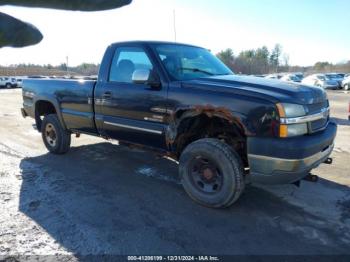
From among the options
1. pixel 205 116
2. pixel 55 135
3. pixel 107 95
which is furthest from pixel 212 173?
pixel 55 135

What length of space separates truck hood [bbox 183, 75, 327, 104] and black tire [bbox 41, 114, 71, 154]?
121 inches

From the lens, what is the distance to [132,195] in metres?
4.42

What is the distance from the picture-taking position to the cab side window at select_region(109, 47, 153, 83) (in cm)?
467

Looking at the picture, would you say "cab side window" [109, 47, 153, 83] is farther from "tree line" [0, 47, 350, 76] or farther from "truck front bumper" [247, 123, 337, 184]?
"tree line" [0, 47, 350, 76]

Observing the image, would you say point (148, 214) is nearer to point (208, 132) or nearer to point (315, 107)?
point (208, 132)

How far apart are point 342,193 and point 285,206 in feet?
3.11

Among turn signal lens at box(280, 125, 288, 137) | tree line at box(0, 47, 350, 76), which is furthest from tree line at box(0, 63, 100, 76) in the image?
turn signal lens at box(280, 125, 288, 137)

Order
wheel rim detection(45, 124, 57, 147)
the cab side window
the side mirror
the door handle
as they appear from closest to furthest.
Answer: the side mirror
the cab side window
the door handle
wheel rim detection(45, 124, 57, 147)

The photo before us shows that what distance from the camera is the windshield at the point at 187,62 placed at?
445 cm

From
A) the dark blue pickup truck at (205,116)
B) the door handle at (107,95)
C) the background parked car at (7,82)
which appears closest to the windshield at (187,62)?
the dark blue pickup truck at (205,116)

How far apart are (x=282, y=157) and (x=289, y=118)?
40 centimetres

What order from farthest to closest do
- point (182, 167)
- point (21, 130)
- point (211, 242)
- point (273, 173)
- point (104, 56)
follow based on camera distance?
point (21, 130) < point (104, 56) < point (182, 167) < point (273, 173) < point (211, 242)

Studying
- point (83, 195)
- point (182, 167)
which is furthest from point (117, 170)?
point (182, 167)

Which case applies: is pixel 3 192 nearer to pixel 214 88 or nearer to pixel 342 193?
pixel 214 88
